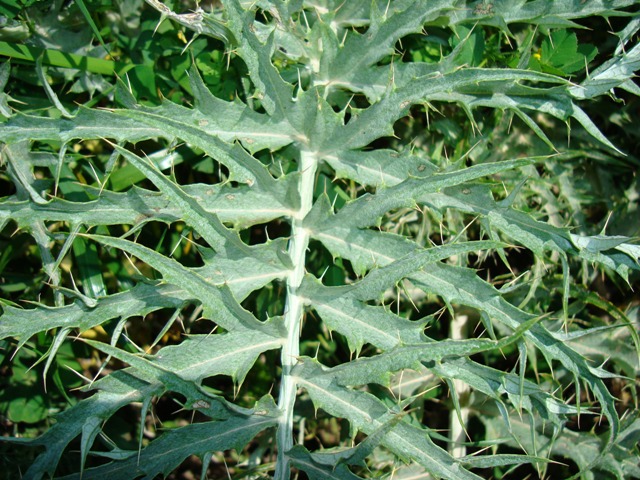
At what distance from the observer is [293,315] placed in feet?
5.27

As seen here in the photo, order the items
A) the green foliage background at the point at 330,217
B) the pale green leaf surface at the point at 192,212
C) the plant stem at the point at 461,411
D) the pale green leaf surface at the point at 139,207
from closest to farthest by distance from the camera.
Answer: the pale green leaf surface at the point at 192,212 < the green foliage background at the point at 330,217 < the pale green leaf surface at the point at 139,207 < the plant stem at the point at 461,411

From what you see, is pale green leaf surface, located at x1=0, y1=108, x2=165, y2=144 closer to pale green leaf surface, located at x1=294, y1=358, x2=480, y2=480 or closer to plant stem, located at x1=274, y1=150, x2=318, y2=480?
plant stem, located at x1=274, y1=150, x2=318, y2=480

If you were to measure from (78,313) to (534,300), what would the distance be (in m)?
1.48

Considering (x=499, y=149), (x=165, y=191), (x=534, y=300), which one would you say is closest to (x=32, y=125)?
(x=165, y=191)

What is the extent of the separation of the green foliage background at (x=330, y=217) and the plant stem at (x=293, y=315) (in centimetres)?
2

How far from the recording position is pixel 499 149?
211 cm

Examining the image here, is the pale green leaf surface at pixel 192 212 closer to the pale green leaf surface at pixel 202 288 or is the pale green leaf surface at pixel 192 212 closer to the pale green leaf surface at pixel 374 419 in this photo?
the pale green leaf surface at pixel 202 288

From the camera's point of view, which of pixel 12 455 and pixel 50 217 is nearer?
pixel 50 217

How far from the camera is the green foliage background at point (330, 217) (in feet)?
4.81

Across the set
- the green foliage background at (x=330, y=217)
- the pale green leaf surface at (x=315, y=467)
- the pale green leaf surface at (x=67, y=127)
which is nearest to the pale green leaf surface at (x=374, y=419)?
the green foliage background at (x=330, y=217)

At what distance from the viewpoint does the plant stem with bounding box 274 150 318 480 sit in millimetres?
1506

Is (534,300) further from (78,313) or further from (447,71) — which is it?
(78,313)

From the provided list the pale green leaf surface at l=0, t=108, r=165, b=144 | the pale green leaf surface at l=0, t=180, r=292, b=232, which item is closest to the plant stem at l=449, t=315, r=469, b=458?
the pale green leaf surface at l=0, t=180, r=292, b=232

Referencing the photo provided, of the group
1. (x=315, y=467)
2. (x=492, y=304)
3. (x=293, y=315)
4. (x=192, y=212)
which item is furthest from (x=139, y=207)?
(x=492, y=304)
